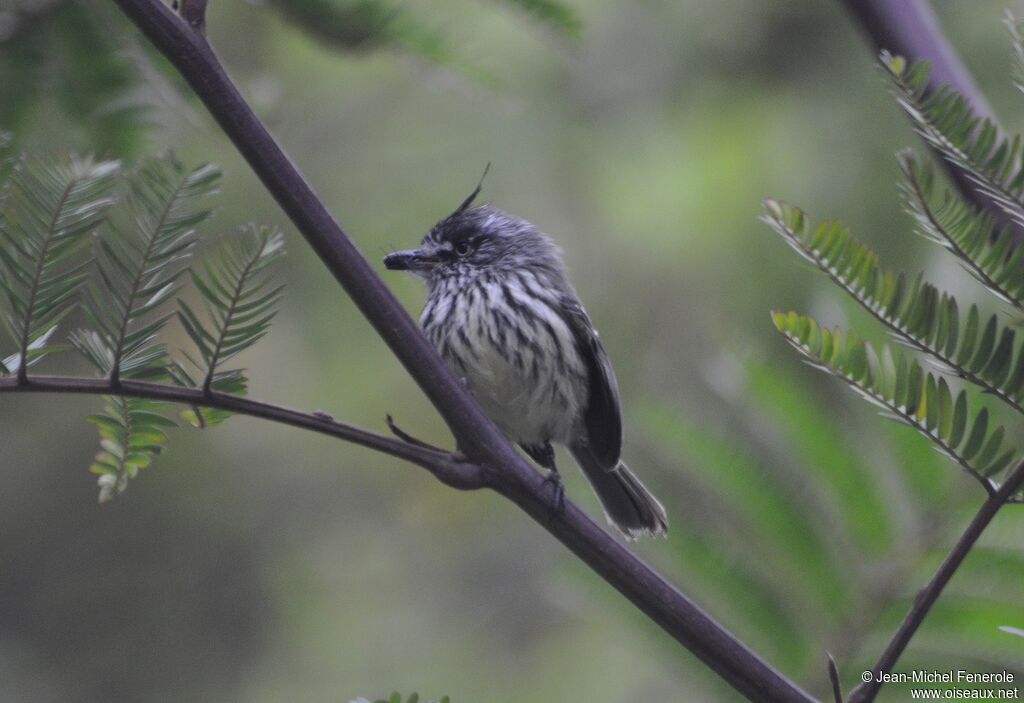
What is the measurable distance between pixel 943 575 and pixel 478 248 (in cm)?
261

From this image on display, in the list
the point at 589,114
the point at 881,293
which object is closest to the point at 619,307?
the point at 589,114

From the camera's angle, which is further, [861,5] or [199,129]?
[199,129]

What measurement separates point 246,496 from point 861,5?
3.98 m

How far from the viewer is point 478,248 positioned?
13.3 ft

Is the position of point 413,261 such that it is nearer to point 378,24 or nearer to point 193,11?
point 378,24

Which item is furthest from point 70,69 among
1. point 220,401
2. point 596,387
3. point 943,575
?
point 943,575

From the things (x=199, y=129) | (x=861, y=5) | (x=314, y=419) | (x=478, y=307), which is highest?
(x=861, y=5)

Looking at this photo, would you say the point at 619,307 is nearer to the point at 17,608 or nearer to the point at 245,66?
the point at 245,66

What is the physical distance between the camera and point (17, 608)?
17.9ft

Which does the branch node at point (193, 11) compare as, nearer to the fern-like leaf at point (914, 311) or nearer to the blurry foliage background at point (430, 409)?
the fern-like leaf at point (914, 311)

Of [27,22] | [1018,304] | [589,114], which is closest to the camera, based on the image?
[1018,304]

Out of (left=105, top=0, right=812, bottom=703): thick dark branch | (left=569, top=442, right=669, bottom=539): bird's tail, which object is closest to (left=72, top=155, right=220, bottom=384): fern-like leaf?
(left=105, top=0, right=812, bottom=703): thick dark branch

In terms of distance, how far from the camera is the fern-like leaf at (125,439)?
6.00 feet

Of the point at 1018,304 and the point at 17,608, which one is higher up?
the point at 1018,304
